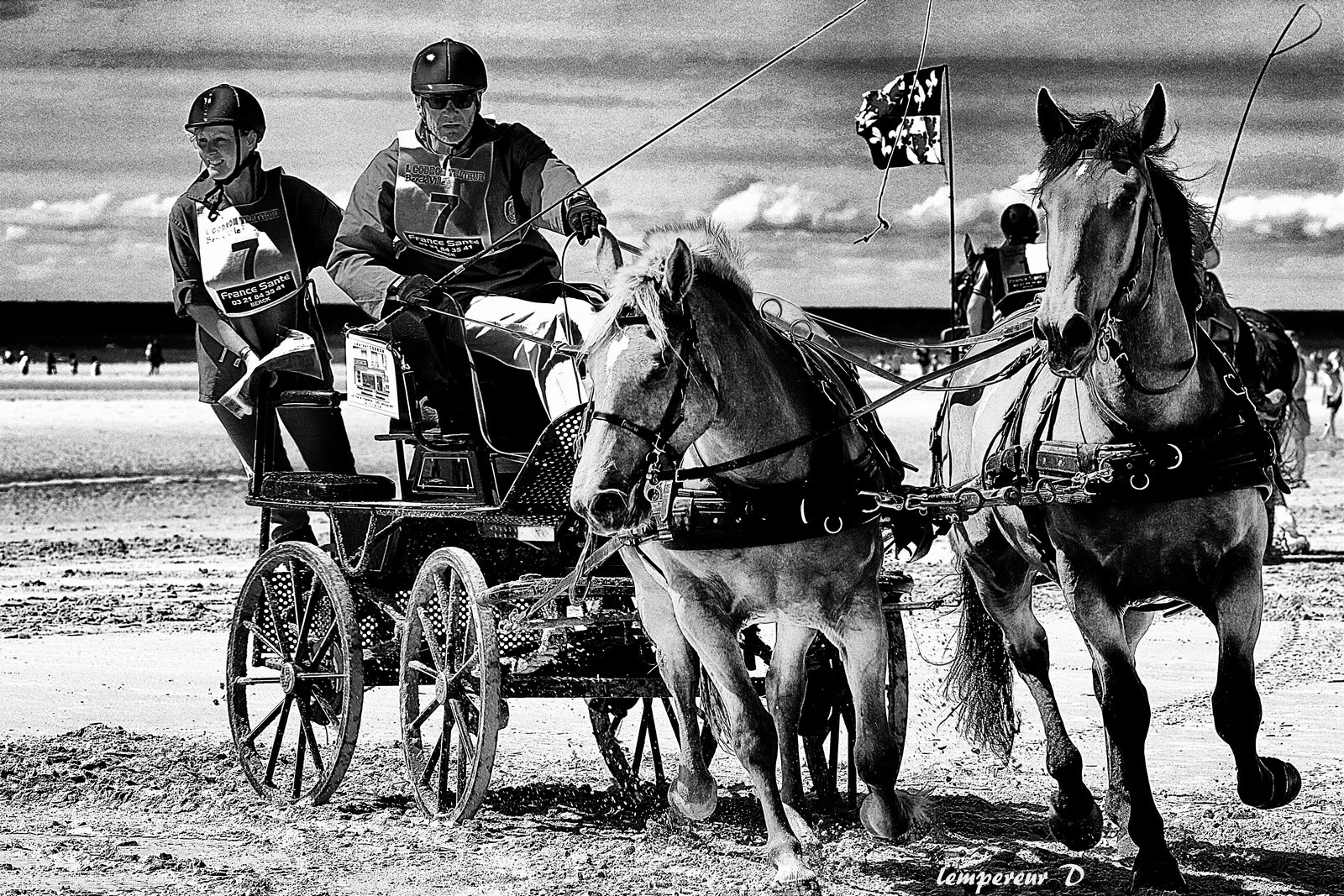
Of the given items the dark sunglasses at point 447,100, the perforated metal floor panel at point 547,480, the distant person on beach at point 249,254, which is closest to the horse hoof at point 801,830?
the perforated metal floor panel at point 547,480

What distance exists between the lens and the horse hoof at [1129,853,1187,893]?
401cm

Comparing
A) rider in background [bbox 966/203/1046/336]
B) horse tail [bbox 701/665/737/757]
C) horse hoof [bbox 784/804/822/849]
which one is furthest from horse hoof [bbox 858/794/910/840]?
rider in background [bbox 966/203/1046/336]

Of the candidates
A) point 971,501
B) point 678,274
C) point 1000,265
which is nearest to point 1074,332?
point 971,501

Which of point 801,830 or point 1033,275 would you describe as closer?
point 801,830

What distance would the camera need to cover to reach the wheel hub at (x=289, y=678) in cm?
535

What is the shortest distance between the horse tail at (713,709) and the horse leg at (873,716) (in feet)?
1.51

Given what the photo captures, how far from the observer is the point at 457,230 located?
531 centimetres

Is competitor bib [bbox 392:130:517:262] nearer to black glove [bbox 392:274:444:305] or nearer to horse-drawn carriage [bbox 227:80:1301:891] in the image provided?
black glove [bbox 392:274:444:305]

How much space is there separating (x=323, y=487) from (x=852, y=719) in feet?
5.84

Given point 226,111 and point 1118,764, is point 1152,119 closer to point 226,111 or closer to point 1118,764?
point 1118,764

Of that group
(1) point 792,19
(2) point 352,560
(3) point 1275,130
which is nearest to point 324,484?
(2) point 352,560

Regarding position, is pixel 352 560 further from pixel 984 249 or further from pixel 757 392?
pixel 984 249

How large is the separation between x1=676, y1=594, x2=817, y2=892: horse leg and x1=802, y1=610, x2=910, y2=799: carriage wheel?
0.37 m

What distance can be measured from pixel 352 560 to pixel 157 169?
49.1ft
